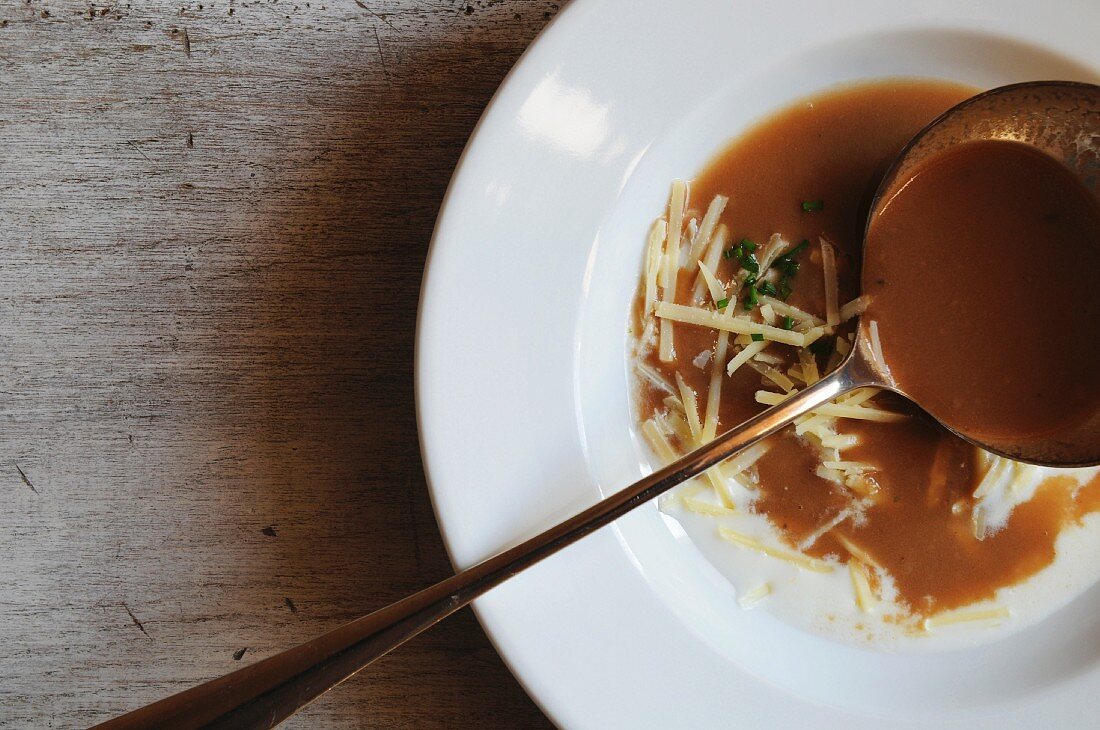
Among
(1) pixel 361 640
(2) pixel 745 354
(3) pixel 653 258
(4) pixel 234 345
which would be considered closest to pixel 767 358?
(2) pixel 745 354

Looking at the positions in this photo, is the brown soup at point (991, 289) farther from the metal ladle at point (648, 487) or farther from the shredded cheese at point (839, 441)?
the shredded cheese at point (839, 441)

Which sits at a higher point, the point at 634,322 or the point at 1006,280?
the point at 1006,280

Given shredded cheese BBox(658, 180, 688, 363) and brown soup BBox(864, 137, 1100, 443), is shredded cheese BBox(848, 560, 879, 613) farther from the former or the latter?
shredded cheese BBox(658, 180, 688, 363)

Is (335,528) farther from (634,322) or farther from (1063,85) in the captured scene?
(1063,85)

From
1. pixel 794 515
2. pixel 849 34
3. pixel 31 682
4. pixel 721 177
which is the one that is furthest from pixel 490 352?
pixel 31 682

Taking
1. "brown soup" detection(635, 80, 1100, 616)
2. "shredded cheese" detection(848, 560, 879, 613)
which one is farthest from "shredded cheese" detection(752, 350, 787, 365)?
"shredded cheese" detection(848, 560, 879, 613)

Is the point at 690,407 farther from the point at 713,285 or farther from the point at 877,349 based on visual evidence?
the point at 877,349

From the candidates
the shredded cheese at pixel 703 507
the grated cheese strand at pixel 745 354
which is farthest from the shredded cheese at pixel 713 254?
the shredded cheese at pixel 703 507
